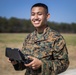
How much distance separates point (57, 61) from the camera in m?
2.05

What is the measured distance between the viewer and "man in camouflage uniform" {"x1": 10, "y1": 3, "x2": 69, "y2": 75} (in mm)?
2033

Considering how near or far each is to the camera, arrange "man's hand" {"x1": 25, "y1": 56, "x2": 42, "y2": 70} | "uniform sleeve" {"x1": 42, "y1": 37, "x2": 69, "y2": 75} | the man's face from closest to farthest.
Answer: "man's hand" {"x1": 25, "y1": 56, "x2": 42, "y2": 70} < "uniform sleeve" {"x1": 42, "y1": 37, "x2": 69, "y2": 75} < the man's face

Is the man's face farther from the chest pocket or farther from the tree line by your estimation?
the tree line

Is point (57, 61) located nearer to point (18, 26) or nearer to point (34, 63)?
point (34, 63)

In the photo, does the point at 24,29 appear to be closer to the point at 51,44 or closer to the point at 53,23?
the point at 53,23

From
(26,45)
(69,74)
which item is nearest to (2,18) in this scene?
(69,74)

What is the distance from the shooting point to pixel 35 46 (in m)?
2.22

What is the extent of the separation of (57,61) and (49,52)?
0.11 metres

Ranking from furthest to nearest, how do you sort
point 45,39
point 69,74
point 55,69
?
1. point 69,74
2. point 45,39
3. point 55,69

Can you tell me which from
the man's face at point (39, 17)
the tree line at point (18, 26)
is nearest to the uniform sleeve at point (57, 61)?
the man's face at point (39, 17)

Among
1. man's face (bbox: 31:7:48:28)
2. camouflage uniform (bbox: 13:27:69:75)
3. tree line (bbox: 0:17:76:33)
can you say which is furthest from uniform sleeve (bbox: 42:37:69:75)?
tree line (bbox: 0:17:76:33)

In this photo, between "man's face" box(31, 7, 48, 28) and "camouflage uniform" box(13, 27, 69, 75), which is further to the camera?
"man's face" box(31, 7, 48, 28)

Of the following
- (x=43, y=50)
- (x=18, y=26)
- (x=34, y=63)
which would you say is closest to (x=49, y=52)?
(x=43, y=50)

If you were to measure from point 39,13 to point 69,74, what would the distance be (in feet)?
17.7
